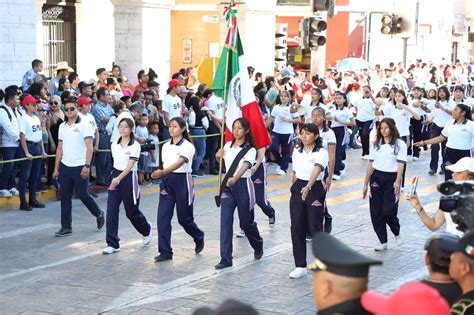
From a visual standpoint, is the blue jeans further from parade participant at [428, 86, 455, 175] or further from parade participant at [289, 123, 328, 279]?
parade participant at [289, 123, 328, 279]

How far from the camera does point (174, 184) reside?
36.8ft

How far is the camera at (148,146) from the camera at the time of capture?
15.7 meters

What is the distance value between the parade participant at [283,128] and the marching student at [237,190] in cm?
760

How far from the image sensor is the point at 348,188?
1725 centimetres

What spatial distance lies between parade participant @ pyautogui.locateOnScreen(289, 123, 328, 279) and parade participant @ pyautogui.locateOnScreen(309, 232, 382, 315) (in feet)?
20.8

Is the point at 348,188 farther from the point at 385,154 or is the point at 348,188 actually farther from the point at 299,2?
the point at 299,2

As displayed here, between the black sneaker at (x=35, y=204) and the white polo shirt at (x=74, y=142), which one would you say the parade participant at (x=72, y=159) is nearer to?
the white polo shirt at (x=74, y=142)

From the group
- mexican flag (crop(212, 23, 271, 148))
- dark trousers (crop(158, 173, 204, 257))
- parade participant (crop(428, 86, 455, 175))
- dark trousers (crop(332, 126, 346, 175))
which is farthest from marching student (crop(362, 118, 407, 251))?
parade participant (crop(428, 86, 455, 175))

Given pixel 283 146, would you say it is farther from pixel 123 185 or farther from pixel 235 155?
pixel 235 155

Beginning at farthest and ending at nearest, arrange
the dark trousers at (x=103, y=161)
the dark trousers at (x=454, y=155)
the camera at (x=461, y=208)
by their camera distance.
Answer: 1. the dark trousers at (x=103, y=161)
2. the dark trousers at (x=454, y=155)
3. the camera at (x=461, y=208)

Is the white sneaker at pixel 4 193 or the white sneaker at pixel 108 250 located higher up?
the white sneaker at pixel 4 193

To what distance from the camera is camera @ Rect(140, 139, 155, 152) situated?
15.7 metres

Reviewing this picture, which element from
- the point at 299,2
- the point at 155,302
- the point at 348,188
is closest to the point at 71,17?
the point at 299,2

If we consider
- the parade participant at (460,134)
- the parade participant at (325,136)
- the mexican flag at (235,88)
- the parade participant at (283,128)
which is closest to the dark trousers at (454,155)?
the parade participant at (460,134)
